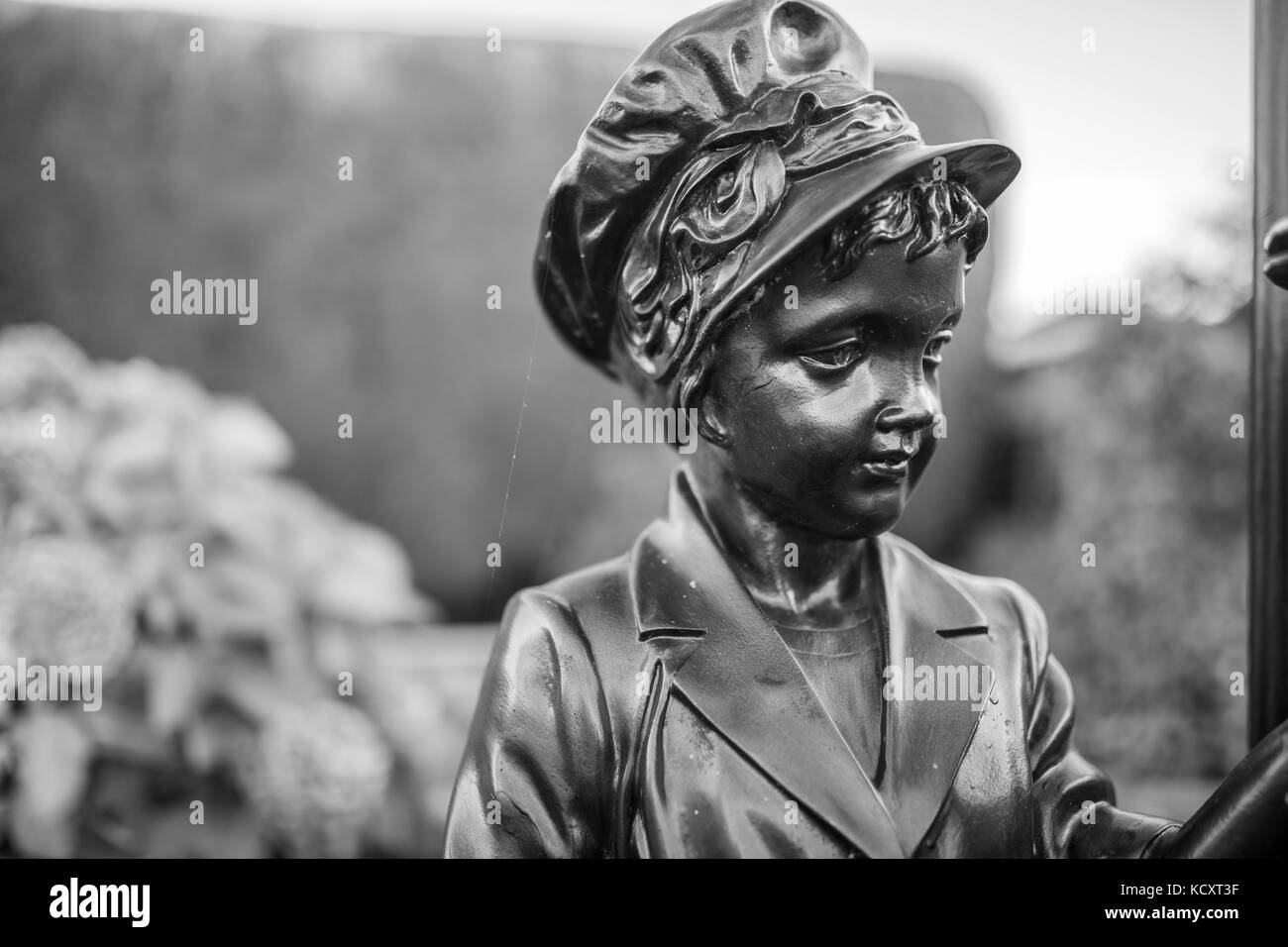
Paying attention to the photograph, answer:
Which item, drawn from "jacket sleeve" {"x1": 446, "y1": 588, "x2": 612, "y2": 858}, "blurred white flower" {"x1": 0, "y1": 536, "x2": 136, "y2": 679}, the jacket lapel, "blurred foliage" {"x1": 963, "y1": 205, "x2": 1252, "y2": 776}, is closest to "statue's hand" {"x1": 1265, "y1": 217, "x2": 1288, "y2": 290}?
the jacket lapel

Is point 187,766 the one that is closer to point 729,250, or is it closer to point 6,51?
point 729,250

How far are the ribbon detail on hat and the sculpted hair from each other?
0.12 ft

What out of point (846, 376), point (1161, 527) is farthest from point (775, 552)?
point (1161, 527)

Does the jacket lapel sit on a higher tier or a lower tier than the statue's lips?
lower

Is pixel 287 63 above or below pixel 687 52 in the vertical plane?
above

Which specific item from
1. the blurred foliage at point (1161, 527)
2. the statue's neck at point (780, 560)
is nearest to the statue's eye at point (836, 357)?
the statue's neck at point (780, 560)

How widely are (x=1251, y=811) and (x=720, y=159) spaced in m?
1.12

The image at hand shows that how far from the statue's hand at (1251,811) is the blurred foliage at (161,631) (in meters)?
2.32

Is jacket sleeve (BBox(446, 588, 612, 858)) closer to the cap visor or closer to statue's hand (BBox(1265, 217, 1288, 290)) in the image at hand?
the cap visor

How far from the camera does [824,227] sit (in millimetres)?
1566

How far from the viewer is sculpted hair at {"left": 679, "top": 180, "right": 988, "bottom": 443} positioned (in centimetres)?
161

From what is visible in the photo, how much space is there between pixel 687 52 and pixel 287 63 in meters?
5.25
